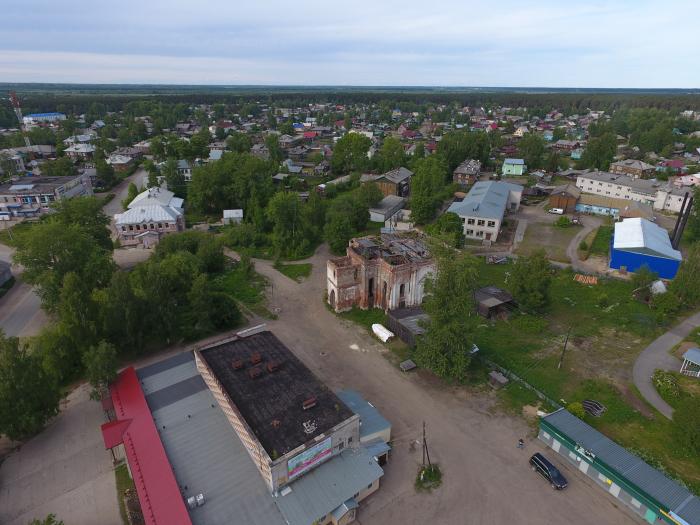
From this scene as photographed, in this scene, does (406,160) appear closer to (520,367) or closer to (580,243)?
(580,243)

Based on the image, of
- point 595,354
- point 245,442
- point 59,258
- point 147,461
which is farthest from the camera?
point 59,258

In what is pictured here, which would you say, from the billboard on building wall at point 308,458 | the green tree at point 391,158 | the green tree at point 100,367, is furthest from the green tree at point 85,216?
the green tree at point 391,158

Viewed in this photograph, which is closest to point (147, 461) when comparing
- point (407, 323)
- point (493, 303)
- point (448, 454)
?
point (448, 454)

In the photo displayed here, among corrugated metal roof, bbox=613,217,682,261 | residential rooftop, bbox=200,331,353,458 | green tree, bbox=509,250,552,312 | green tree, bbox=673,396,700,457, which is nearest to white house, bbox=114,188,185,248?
residential rooftop, bbox=200,331,353,458

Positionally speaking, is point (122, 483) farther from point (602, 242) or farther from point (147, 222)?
point (602, 242)

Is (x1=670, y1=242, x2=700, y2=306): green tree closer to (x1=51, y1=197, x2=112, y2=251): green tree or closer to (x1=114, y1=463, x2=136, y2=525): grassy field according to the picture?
(x1=114, y1=463, x2=136, y2=525): grassy field

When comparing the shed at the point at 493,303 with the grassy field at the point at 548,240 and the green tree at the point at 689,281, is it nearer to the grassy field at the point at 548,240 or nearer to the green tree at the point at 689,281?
the green tree at the point at 689,281
